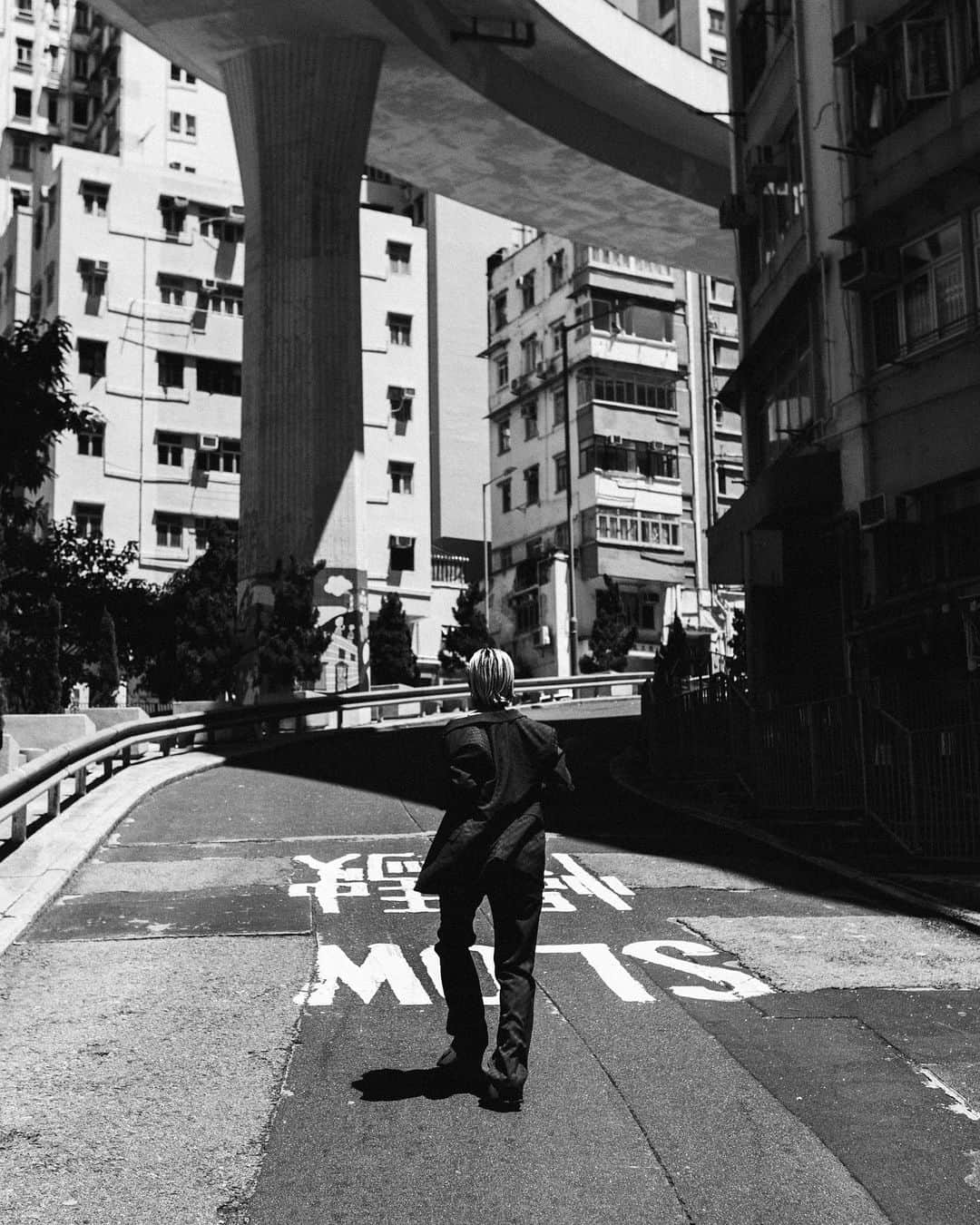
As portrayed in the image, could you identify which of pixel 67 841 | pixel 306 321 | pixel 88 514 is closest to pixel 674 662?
pixel 67 841

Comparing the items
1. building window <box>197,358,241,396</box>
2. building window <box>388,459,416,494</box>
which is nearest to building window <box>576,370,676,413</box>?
building window <box>388,459,416,494</box>

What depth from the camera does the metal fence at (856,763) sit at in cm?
1479

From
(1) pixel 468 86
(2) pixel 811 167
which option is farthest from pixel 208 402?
(2) pixel 811 167

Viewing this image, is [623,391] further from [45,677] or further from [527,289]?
[45,677]

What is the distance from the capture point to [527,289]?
78875mm

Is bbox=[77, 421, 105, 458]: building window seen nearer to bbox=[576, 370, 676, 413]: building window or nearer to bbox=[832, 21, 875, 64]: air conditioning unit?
bbox=[576, 370, 676, 413]: building window

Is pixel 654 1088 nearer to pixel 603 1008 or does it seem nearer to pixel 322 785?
pixel 603 1008

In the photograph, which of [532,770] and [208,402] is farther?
[208,402]

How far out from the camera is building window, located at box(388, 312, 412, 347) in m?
74.6

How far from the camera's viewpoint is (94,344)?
70688 millimetres

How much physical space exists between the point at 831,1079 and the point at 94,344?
6708 cm

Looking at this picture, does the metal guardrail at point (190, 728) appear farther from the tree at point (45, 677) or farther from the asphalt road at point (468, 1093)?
the tree at point (45, 677)

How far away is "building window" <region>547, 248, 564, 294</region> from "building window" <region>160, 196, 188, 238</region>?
16486 mm

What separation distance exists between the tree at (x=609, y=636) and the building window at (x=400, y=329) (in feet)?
48.0
